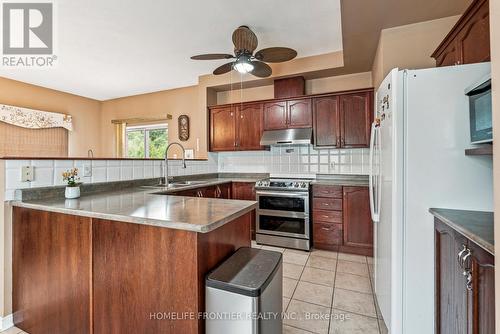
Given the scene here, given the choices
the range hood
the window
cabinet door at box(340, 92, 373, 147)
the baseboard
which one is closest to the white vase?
the baseboard

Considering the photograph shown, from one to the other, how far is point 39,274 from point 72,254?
42 centimetres

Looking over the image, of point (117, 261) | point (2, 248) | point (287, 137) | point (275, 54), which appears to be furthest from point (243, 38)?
point (2, 248)

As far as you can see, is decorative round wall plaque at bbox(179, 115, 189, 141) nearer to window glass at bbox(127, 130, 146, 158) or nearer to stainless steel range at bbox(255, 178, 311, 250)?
window glass at bbox(127, 130, 146, 158)

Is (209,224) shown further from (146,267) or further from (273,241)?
(273,241)

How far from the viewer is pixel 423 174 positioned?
4.42ft

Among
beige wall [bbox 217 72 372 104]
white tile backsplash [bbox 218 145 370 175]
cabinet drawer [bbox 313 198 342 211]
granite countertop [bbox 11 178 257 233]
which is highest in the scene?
beige wall [bbox 217 72 372 104]

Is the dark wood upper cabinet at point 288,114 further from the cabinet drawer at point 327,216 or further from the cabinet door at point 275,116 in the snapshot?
the cabinet drawer at point 327,216

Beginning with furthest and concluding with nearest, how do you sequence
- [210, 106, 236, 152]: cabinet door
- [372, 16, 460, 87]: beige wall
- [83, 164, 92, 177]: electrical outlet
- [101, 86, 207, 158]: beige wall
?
[101, 86, 207, 158]: beige wall, [210, 106, 236, 152]: cabinet door, [372, 16, 460, 87]: beige wall, [83, 164, 92, 177]: electrical outlet

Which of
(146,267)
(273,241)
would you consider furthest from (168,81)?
(146,267)

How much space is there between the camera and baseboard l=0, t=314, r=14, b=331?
166 centimetres

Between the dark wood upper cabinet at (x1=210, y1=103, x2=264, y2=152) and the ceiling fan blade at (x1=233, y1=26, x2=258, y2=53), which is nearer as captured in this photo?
the ceiling fan blade at (x1=233, y1=26, x2=258, y2=53)

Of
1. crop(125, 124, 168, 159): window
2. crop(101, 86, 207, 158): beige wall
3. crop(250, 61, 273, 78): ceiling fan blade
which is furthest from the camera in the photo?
crop(125, 124, 168, 159): window

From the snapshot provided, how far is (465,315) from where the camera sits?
3.23ft

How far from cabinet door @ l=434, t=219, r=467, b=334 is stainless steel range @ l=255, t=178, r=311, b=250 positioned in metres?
1.85
